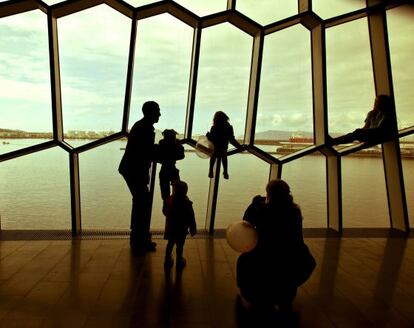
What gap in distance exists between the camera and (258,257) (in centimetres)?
233

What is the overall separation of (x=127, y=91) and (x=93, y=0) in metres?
0.93

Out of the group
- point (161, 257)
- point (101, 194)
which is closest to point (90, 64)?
point (101, 194)

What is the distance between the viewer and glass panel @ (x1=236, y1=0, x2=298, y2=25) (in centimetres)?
438

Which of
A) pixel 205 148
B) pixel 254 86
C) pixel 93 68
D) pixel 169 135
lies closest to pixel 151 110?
pixel 169 135

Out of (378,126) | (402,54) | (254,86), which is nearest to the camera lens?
(378,126)

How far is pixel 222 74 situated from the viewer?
4.49 metres

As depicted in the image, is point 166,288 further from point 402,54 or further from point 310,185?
point 402,54

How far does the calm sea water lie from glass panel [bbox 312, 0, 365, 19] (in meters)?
1.65

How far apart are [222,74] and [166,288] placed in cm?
252

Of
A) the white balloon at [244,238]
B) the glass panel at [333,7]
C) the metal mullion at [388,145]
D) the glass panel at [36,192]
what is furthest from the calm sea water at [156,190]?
the white balloon at [244,238]

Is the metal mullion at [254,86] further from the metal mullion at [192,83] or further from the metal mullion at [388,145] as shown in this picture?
the metal mullion at [388,145]

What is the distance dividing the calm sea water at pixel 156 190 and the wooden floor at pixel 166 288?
0.59 metres

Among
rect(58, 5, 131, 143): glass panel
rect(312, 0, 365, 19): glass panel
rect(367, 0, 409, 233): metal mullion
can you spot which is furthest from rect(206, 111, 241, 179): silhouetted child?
rect(367, 0, 409, 233): metal mullion

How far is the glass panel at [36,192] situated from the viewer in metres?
4.33
